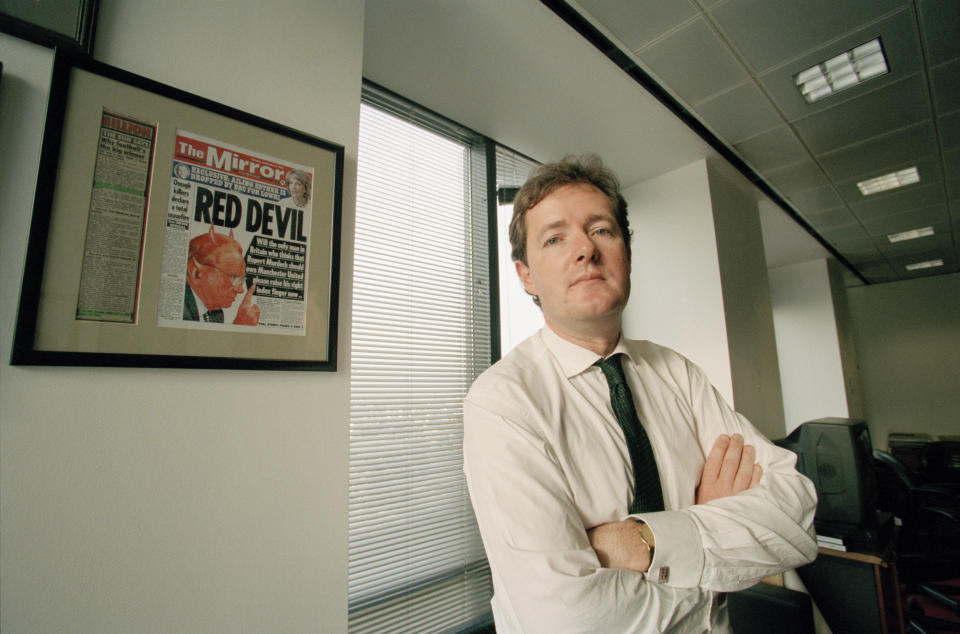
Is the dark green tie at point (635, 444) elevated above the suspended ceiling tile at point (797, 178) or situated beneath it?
situated beneath

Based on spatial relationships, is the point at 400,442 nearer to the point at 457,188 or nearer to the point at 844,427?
the point at 457,188

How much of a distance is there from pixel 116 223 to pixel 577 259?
43.9 inches

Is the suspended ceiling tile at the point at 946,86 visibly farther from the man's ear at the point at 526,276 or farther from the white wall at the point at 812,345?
the white wall at the point at 812,345

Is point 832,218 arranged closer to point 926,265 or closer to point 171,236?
point 926,265

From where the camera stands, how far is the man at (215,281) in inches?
40.5

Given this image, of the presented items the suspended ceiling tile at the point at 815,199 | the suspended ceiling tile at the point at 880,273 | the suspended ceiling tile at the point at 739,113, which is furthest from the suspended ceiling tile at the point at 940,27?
the suspended ceiling tile at the point at 880,273

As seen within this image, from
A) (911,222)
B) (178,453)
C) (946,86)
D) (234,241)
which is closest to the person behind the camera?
(178,453)

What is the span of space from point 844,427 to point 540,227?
220cm

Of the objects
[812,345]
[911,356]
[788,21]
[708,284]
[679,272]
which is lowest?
[911,356]

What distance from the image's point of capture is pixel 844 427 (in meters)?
2.22

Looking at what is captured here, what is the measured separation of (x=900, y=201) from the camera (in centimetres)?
395

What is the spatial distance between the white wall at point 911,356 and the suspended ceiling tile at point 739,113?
600 cm

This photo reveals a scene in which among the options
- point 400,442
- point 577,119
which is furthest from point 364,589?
point 577,119

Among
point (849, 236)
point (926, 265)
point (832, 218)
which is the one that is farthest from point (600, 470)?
point (926, 265)
